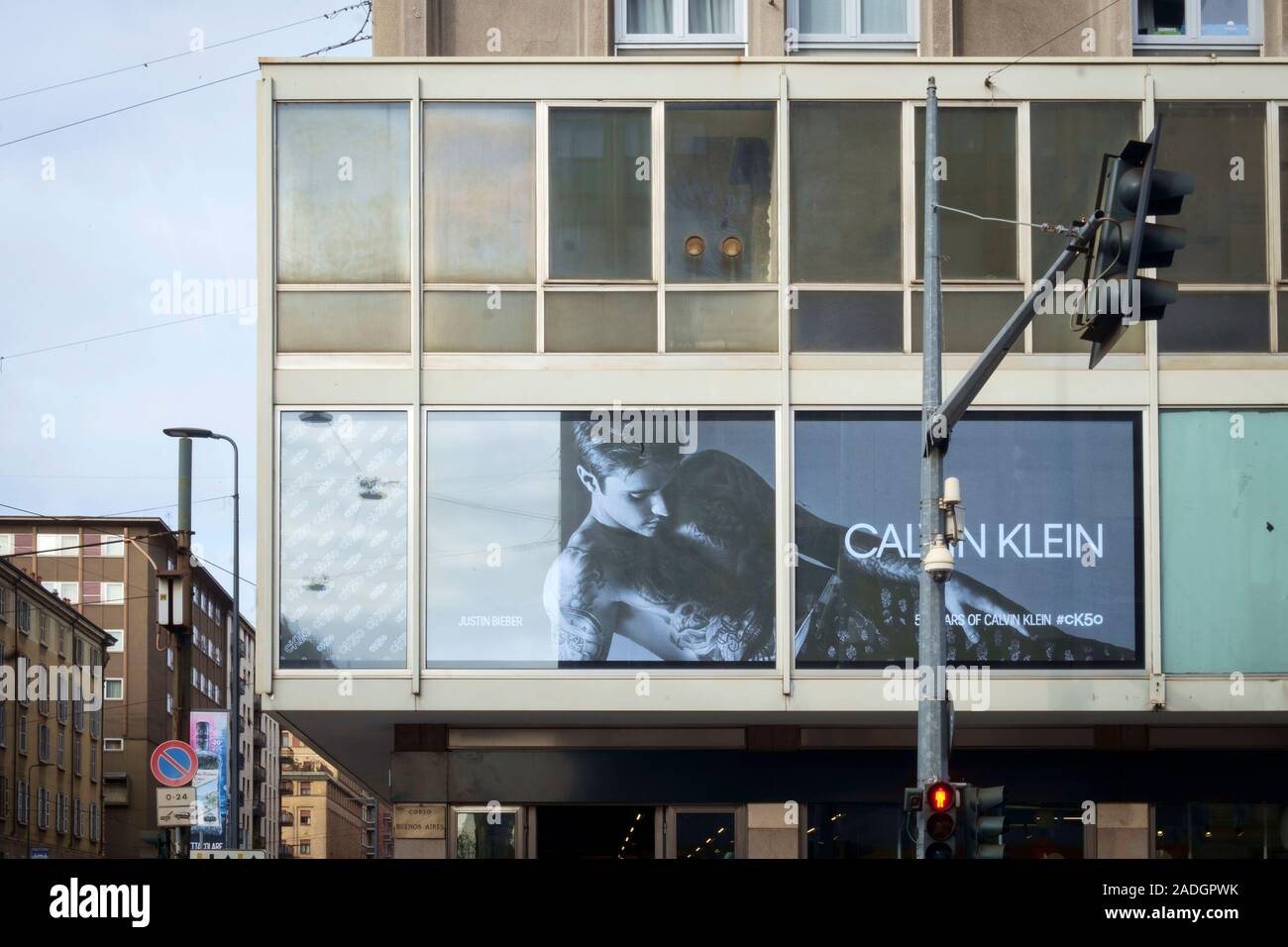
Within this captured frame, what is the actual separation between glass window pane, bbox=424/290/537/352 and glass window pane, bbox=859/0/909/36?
229 inches

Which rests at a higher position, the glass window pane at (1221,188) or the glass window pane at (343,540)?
the glass window pane at (1221,188)

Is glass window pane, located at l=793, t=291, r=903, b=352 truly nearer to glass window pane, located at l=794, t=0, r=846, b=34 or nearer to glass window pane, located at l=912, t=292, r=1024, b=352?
glass window pane, located at l=912, t=292, r=1024, b=352

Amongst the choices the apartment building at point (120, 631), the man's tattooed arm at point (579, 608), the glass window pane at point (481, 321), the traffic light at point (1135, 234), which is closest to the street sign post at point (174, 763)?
the man's tattooed arm at point (579, 608)

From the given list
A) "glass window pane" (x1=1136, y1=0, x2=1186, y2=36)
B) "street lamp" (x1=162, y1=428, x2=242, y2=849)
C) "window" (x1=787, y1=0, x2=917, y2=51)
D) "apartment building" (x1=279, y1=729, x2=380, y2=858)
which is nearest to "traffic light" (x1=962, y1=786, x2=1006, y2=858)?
"window" (x1=787, y1=0, x2=917, y2=51)

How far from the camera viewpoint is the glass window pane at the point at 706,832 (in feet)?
65.9

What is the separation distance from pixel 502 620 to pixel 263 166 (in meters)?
6.14

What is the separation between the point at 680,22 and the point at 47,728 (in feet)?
237

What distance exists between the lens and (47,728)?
83.8 metres

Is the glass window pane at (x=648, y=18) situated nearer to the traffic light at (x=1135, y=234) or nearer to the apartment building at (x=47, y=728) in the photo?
the traffic light at (x=1135, y=234)

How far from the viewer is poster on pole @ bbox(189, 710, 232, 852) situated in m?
34.8

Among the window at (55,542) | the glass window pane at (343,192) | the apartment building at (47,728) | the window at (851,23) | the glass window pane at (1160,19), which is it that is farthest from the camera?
the window at (55,542)

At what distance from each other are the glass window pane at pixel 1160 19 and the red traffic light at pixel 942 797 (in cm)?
1196

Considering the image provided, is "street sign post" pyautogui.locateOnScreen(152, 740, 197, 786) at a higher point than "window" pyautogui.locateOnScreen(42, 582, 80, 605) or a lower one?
lower

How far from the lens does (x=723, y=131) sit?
19828 mm
